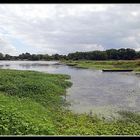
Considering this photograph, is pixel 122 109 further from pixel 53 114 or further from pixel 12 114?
pixel 12 114

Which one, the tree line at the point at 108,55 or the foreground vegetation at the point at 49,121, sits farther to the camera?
the tree line at the point at 108,55

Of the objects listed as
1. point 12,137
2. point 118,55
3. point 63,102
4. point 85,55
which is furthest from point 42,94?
point 85,55

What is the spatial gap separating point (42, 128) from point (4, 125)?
1248 mm

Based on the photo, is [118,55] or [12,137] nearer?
[12,137]

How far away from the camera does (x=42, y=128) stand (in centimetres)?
895

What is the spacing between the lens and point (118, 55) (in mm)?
107750

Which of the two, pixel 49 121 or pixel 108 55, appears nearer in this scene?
pixel 49 121

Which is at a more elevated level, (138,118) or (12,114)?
(12,114)

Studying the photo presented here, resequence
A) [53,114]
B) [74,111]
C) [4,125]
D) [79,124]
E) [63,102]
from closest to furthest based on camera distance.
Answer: [4,125]
[79,124]
[53,114]
[74,111]
[63,102]

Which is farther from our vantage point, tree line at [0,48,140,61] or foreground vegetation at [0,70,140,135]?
tree line at [0,48,140,61]

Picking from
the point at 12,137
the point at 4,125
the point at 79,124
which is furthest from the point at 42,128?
the point at 12,137

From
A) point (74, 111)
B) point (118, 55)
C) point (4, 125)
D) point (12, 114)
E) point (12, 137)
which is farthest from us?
point (118, 55)

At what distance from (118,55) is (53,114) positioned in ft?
316
